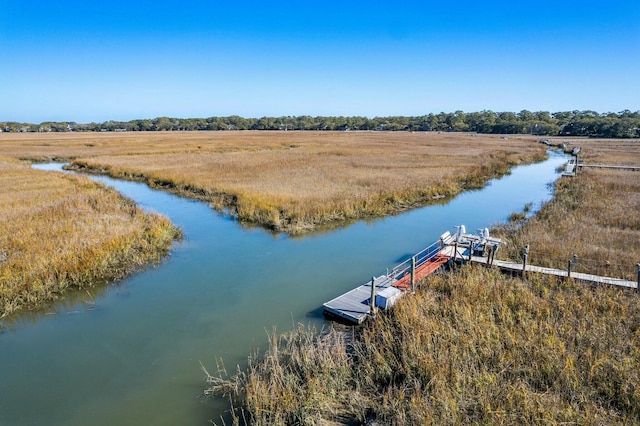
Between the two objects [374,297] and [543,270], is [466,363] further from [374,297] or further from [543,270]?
[543,270]

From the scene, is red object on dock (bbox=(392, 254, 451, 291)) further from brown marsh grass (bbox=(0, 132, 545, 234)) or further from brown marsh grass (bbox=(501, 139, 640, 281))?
brown marsh grass (bbox=(0, 132, 545, 234))

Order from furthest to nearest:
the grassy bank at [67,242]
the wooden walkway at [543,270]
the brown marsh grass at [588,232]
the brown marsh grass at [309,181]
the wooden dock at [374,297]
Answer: the brown marsh grass at [309,181]
the brown marsh grass at [588,232]
the grassy bank at [67,242]
the wooden walkway at [543,270]
the wooden dock at [374,297]

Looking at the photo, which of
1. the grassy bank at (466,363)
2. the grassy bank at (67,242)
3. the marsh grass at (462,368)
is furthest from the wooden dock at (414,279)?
the grassy bank at (67,242)

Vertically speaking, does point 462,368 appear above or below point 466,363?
below

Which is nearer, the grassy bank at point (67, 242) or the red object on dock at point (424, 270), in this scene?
the red object on dock at point (424, 270)

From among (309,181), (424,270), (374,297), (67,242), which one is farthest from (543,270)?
(309,181)

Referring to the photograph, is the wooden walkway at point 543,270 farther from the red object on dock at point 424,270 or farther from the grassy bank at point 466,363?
the red object on dock at point 424,270

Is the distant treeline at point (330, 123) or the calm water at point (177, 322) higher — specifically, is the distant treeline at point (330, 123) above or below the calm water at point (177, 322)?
above
